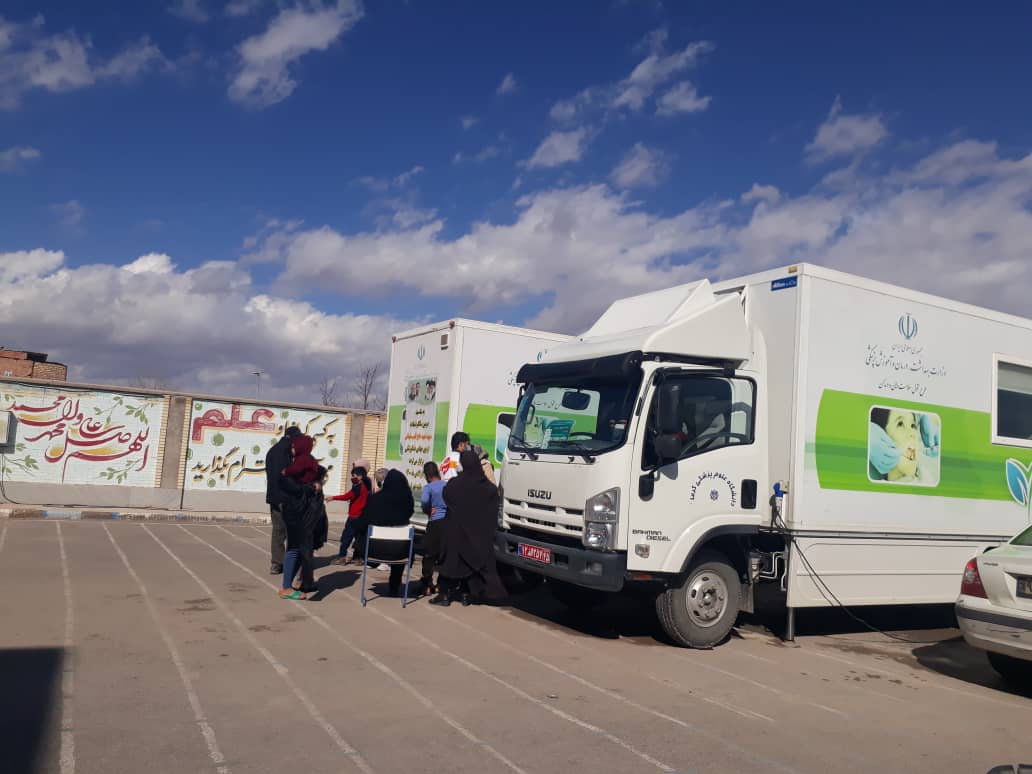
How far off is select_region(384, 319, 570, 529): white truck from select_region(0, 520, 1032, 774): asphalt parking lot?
101 inches

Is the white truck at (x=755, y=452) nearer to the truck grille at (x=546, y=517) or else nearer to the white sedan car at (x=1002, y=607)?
the truck grille at (x=546, y=517)

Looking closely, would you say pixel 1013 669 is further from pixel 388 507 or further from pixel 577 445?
pixel 388 507

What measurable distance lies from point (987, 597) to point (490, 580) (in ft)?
15.7

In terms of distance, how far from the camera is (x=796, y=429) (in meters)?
8.14

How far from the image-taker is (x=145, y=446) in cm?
1975

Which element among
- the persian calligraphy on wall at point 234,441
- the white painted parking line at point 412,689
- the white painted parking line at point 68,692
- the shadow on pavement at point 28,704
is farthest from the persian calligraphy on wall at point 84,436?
the shadow on pavement at point 28,704

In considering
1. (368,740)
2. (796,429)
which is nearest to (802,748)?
(368,740)

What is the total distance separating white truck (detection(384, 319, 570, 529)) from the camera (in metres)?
11.2

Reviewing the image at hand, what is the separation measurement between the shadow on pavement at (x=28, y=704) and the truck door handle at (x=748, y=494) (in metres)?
5.93

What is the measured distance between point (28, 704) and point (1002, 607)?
7.28 metres

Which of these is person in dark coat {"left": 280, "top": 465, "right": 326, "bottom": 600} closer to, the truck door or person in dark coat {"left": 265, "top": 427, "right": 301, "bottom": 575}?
person in dark coat {"left": 265, "top": 427, "right": 301, "bottom": 575}

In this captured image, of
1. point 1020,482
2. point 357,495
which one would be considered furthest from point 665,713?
point 1020,482

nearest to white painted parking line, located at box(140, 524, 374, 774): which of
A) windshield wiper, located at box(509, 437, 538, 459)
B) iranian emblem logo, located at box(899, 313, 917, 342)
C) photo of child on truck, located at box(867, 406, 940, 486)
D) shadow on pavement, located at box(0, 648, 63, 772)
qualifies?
shadow on pavement, located at box(0, 648, 63, 772)

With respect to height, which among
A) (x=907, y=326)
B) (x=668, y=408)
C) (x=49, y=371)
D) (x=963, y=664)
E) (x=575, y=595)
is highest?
(x=49, y=371)
